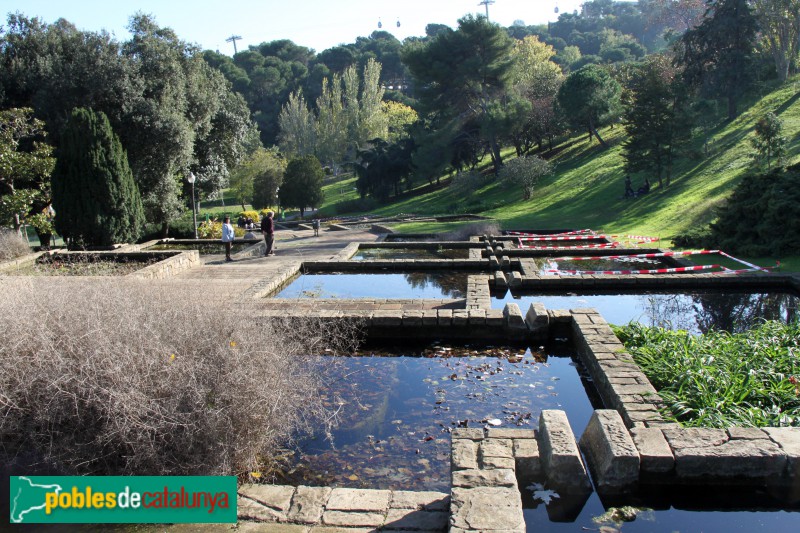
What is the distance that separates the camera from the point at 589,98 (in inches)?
1401

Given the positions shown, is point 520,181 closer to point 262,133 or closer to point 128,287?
point 128,287

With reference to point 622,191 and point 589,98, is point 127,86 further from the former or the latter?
point 589,98

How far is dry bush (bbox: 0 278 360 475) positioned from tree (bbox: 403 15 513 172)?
32.9m

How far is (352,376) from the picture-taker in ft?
24.3

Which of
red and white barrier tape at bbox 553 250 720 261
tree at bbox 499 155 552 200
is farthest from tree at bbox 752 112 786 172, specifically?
tree at bbox 499 155 552 200

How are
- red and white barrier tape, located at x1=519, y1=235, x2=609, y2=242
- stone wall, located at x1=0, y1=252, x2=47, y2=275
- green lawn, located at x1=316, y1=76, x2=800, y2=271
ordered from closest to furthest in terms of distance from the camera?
stone wall, located at x1=0, y1=252, x2=47, y2=275 < red and white barrier tape, located at x1=519, y1=235, x2=609, y2=242 < green lawn, located at x1=316, y1=76, x2=800, y2=271

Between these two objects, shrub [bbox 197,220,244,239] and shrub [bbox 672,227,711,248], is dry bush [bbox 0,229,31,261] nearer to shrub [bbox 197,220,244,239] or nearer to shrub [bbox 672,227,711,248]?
shrub [bbox 197,220,244,239]

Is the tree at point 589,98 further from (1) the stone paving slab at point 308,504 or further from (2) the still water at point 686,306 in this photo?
(1) the stone paving slab at point 308,504

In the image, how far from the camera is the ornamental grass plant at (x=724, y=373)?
5512 millimetres

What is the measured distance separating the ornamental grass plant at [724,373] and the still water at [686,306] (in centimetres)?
125

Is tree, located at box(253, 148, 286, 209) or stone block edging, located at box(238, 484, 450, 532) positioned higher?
tree, located at box(253, 148, 286, 209)

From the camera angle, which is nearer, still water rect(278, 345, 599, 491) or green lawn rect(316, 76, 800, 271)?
still water rect(278, 345, 599, 491)

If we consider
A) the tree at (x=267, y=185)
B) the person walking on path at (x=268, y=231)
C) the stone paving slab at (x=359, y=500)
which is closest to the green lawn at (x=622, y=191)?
the person walking on path at (x=268, y=231)

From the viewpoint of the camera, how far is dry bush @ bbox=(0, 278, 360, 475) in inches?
174
